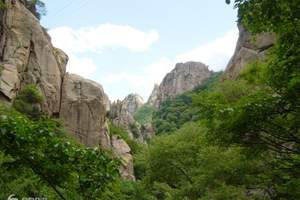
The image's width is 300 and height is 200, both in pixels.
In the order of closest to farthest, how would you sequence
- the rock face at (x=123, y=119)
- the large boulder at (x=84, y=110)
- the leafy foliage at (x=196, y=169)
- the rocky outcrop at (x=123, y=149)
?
the leafy foliage at (x=196, y=169), the large boulder at (x=84, y=110), the rocky outcrop at (x=123, y=149), the rock face at (x=123, y=119)

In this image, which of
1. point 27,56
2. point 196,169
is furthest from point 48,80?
point 196,169

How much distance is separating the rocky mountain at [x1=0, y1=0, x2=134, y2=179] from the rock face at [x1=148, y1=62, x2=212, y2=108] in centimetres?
7415

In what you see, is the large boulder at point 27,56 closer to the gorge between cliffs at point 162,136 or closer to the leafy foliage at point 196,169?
the gorge between cliffs at point 162,136

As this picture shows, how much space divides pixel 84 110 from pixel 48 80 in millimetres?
4062

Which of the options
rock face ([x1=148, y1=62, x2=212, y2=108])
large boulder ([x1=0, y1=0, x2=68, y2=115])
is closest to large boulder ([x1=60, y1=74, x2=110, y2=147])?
large boulder ([x1=0, y1=0, x2=68, y2=115])

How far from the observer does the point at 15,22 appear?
34.9m

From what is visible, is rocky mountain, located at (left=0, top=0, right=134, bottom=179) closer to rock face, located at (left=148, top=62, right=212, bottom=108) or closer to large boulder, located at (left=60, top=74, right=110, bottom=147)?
large boulder, located at (left=60, top=74, right=110, bottom=147)

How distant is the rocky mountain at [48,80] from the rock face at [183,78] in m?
74.1

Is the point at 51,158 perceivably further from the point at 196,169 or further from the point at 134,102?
the point at 134,102

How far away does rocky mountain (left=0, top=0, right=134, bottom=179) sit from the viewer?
33.2m

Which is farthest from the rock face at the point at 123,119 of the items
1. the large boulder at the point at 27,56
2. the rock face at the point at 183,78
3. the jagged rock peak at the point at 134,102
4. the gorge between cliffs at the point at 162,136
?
the jagged rock peak at the point at 134,102

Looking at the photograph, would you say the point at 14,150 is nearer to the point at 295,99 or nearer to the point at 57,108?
the point at 295,99

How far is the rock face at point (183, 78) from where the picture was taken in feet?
375

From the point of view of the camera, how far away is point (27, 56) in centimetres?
3478
